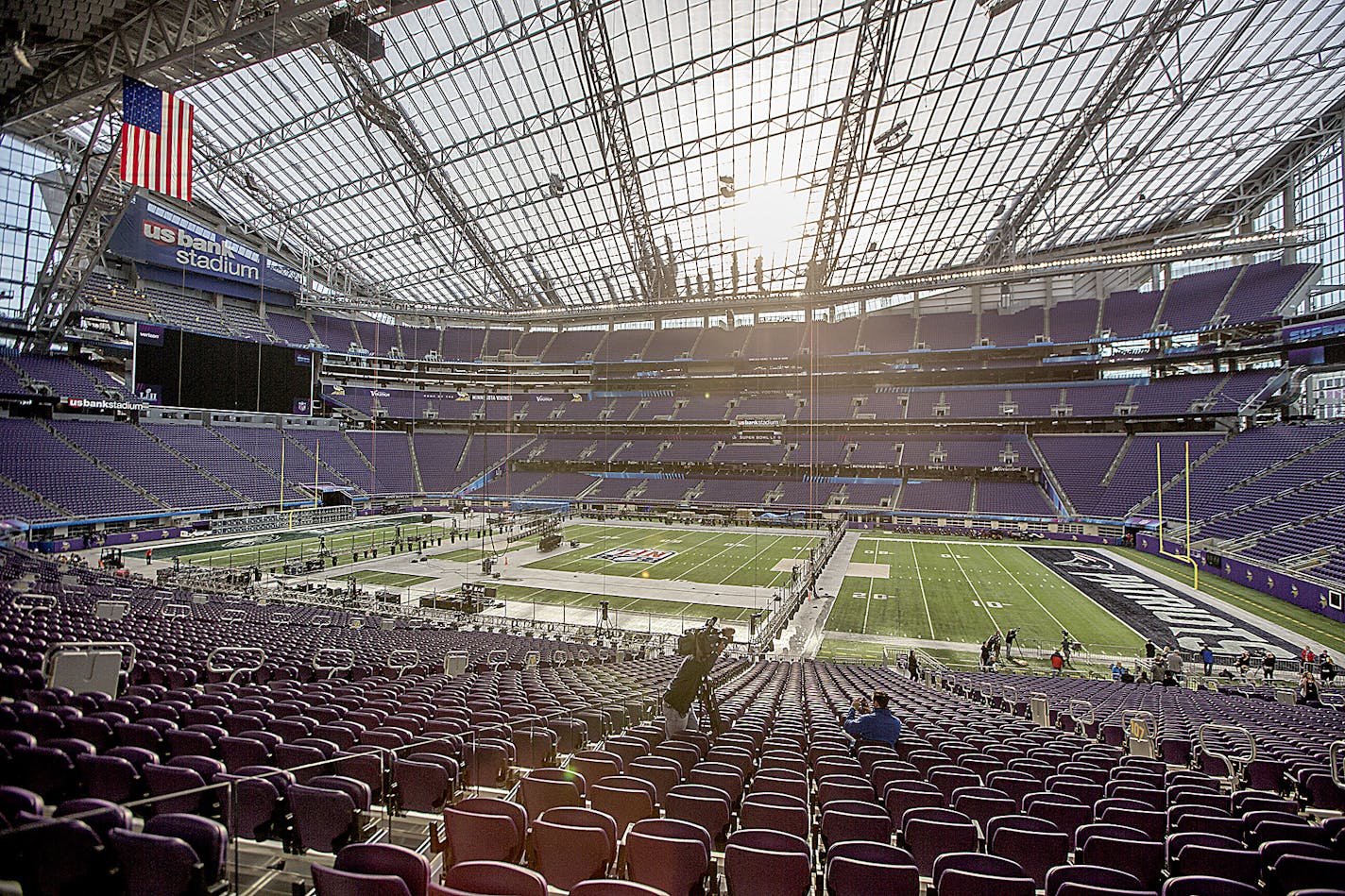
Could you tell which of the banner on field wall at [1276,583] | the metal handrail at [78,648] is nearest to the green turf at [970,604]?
the banner on field wall at [1276,583]

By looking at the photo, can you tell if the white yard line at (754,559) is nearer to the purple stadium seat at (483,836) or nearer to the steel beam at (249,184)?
the purple stadium seat at (483,836)

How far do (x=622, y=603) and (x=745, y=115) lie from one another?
27783mm

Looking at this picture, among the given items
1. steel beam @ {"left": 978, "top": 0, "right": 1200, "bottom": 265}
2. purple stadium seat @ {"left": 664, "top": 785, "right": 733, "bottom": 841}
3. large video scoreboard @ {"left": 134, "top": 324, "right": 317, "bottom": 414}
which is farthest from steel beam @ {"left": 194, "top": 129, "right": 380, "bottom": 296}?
steel beam @ {"left": 978, "top": 0, "right": 1200, "bottom": 265}

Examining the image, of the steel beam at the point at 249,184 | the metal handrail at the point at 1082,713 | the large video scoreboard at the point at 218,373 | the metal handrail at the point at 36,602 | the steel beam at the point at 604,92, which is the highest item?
the steel beam at the point at 249,184

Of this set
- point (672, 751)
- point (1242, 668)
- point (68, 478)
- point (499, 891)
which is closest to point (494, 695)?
point (672, 751)

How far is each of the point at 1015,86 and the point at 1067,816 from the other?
38613mm

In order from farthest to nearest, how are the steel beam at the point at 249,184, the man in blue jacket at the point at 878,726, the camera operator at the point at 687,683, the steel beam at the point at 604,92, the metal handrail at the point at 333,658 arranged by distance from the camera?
the steel beam at the point at 249,184, the steel beam at the point at 604,92, the metal handrail at the point at 333,658, the camera operator at the point at 687,683, the man in blue jacket at the point at 878,726

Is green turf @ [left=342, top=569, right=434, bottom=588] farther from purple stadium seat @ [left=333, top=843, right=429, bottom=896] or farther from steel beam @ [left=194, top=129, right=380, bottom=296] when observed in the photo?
purple stadium seat @ [left=333, top=843, right=429, bottom=896]

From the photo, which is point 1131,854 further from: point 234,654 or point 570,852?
point 234,654

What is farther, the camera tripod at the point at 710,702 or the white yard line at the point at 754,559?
the white yard line at the point at 754,559

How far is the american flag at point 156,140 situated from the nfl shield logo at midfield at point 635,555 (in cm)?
2675

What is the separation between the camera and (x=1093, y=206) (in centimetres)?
4459

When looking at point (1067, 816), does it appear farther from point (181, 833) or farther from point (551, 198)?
point (551, 198)

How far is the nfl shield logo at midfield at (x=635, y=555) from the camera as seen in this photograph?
37.6 meters
